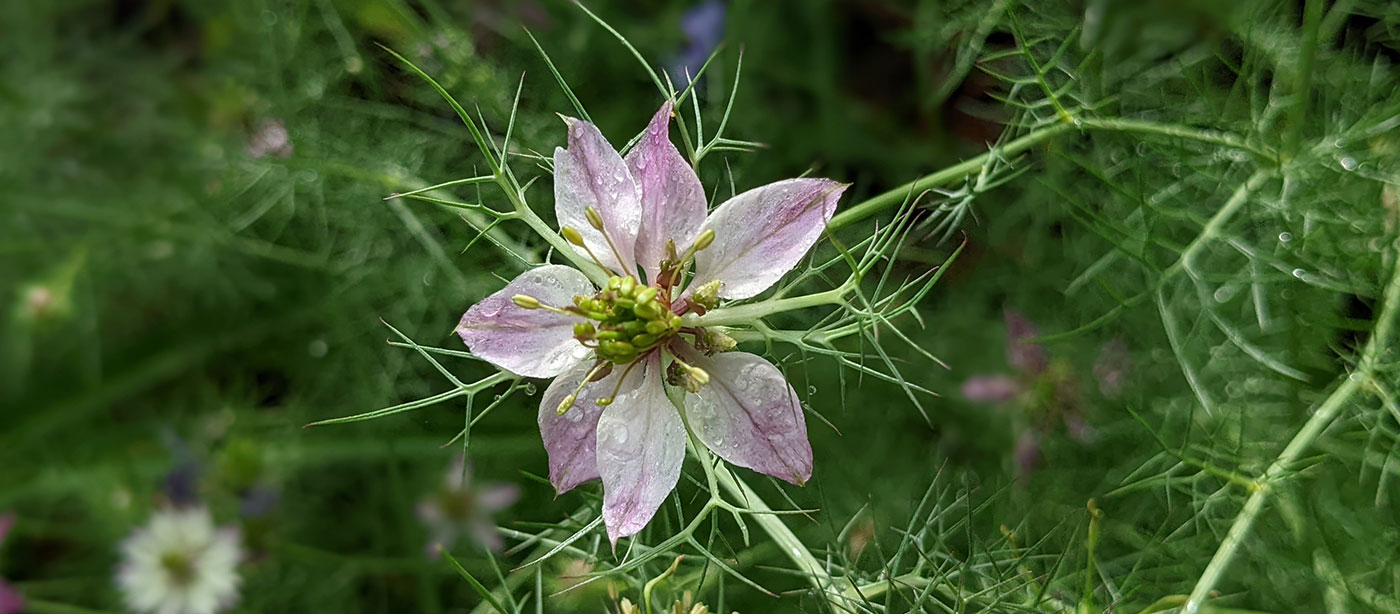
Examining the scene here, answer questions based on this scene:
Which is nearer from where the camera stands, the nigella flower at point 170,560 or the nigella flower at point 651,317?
the nigella flower at point 651,317

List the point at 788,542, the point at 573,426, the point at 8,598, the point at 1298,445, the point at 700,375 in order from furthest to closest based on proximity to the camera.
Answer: the point at 8,598 → the point at 1298,445 → the point at 788,542 → the point at 573,426 → the point at 700,375

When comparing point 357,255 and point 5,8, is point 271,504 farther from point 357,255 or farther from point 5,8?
point 5,8

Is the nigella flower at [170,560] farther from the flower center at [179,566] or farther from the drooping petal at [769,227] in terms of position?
the drooping petal at [769,227]

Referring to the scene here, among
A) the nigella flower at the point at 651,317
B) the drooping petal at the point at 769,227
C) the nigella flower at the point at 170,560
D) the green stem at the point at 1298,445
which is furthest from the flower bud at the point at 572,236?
the nigella flower at the point at 170,560

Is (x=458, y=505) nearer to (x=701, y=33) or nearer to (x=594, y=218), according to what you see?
(x=701, y=33)

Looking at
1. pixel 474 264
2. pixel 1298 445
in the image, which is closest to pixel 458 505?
pixel 474 264

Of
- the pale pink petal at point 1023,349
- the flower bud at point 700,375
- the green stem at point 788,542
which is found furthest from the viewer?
the pale pink petal at point 1023,349
